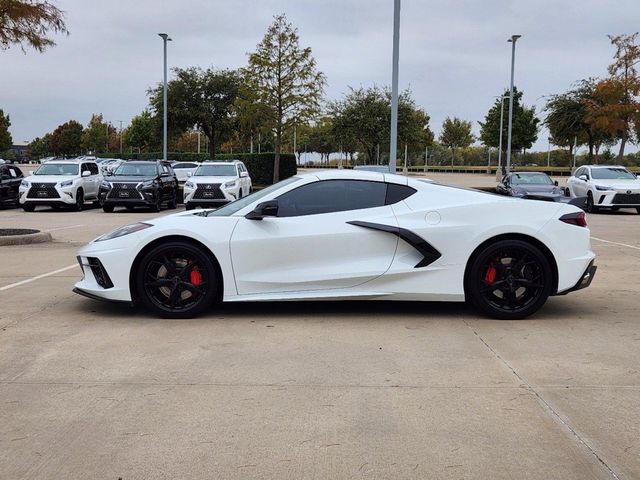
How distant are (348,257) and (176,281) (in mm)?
A: 1617

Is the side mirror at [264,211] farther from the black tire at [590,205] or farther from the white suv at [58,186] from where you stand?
the black tire at [590,205]

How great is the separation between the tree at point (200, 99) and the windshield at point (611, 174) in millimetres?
25668

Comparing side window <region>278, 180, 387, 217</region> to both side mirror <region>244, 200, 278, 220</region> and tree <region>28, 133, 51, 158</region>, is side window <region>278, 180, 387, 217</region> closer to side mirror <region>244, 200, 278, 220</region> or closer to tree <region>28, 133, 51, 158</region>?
side mirror <region>244, 200, 278, 220</region>

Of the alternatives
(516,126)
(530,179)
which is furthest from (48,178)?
(516,126)

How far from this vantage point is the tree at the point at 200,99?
4375 centimetres

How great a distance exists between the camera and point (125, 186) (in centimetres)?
2153

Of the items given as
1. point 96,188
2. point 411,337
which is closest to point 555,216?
point 411,337

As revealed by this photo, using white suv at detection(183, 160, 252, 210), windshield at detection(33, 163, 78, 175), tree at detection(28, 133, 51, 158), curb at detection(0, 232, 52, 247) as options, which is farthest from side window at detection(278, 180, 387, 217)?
tree at detection(28, 133, 51, 158)

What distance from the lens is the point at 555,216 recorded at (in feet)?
21.3

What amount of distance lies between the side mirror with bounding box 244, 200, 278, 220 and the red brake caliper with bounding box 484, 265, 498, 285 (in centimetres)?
205

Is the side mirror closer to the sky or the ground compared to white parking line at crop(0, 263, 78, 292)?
closer to the sky

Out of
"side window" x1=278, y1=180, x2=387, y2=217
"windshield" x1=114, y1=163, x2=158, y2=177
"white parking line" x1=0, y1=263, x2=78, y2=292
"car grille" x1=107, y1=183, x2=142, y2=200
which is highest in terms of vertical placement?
"windshield" x1=114, y1=163, x2=158, y2=177

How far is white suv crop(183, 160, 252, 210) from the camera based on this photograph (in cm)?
2134

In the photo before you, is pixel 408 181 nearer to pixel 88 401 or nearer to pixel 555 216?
pixel 555 216
